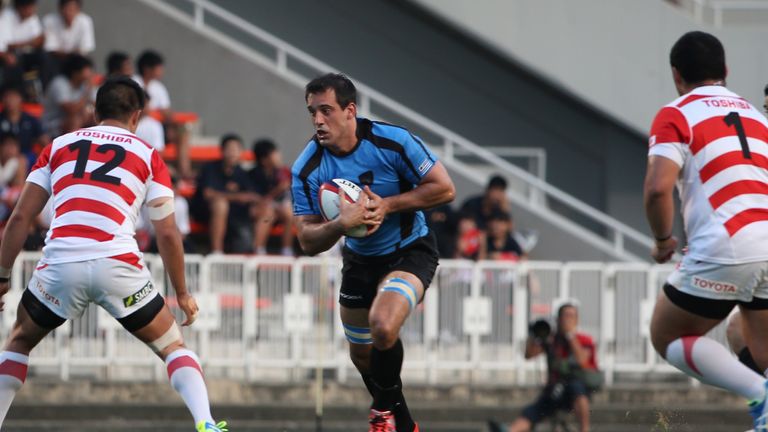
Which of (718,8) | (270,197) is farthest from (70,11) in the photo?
(718,8)

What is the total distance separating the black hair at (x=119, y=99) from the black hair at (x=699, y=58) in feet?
10.5

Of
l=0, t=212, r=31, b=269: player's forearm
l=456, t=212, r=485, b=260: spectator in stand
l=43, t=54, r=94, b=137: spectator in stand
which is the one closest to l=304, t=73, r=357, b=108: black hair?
l=0, t=212, r=31, b=269: player's forearm

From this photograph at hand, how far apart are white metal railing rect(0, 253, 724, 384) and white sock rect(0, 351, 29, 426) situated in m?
7.06

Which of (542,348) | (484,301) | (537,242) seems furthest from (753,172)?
(537,242)

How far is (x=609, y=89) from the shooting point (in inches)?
844

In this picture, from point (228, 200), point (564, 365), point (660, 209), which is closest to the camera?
point (660, 209)

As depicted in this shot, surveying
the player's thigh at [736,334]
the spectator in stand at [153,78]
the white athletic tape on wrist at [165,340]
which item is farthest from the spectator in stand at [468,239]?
the white athletic tape on wrist at [165,340]

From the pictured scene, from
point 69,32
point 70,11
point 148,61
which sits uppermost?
point 70,11

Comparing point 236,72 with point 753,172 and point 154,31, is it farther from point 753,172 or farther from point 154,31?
point 753,172

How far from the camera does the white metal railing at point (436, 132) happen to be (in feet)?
64.4

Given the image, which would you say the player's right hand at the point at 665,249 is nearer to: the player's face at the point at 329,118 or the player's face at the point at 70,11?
the player's face at the point at 329,118

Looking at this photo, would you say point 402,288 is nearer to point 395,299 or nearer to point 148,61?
point 395,299

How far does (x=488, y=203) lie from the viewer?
17.7 m

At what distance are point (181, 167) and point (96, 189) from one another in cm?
971
